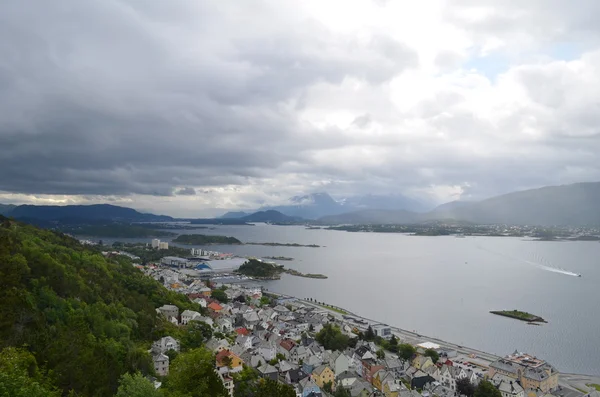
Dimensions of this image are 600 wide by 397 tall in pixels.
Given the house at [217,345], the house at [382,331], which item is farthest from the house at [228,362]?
the house at [382,331]

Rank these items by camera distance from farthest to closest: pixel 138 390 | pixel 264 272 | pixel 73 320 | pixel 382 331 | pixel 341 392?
pixel 264 272 → pixel 382 331 → pixel 341 392 → pixel 73 320 → pixel 138 390

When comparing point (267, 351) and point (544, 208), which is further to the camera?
point (544, 208)

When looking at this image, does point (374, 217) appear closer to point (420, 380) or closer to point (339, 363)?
point (339, 363)

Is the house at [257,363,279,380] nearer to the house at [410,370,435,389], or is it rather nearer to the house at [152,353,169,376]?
the house at [152,353,169,376]

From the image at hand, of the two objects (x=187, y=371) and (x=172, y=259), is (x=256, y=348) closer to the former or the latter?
(x=187, y=371)

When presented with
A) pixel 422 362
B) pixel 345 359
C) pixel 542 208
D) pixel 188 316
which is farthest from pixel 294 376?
pixel 542 208

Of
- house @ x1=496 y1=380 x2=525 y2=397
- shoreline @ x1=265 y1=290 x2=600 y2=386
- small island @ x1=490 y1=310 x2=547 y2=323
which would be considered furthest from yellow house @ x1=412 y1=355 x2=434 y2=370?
small island @ x1=490 y1=310 x2=547 y2=323

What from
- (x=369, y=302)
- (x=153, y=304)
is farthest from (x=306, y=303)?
(x=153, y=304)
